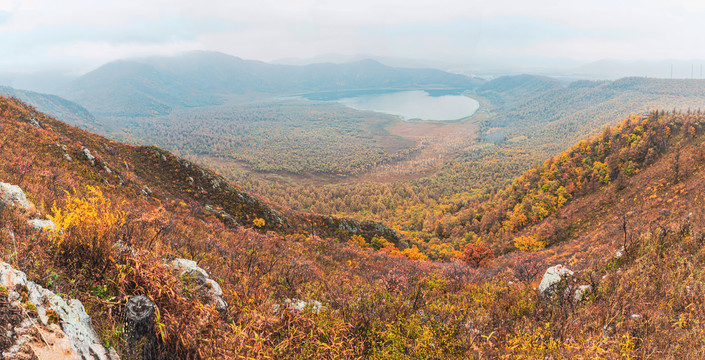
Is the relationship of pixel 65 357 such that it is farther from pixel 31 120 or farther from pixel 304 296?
pixel 31 120

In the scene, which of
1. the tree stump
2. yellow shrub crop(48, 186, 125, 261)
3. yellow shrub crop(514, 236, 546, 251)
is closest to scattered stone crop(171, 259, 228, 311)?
yellow shrub crop(48, 186, 125, 261)

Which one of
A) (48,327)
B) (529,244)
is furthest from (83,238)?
(529,244)

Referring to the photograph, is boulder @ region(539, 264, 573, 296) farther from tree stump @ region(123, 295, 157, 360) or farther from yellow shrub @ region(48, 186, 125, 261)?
yellow shrub @ region(48, 186, 125, 261)

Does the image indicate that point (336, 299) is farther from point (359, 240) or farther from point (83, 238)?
point (359, 240)

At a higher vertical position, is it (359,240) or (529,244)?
(359,240)

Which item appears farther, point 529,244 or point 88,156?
point 529,244

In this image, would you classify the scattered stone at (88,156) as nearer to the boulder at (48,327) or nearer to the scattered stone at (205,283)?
the scattered stone at (205,283)

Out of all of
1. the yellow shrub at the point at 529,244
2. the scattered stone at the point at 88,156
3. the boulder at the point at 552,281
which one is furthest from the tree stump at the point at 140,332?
the yellow shrub at the point at 529,244
